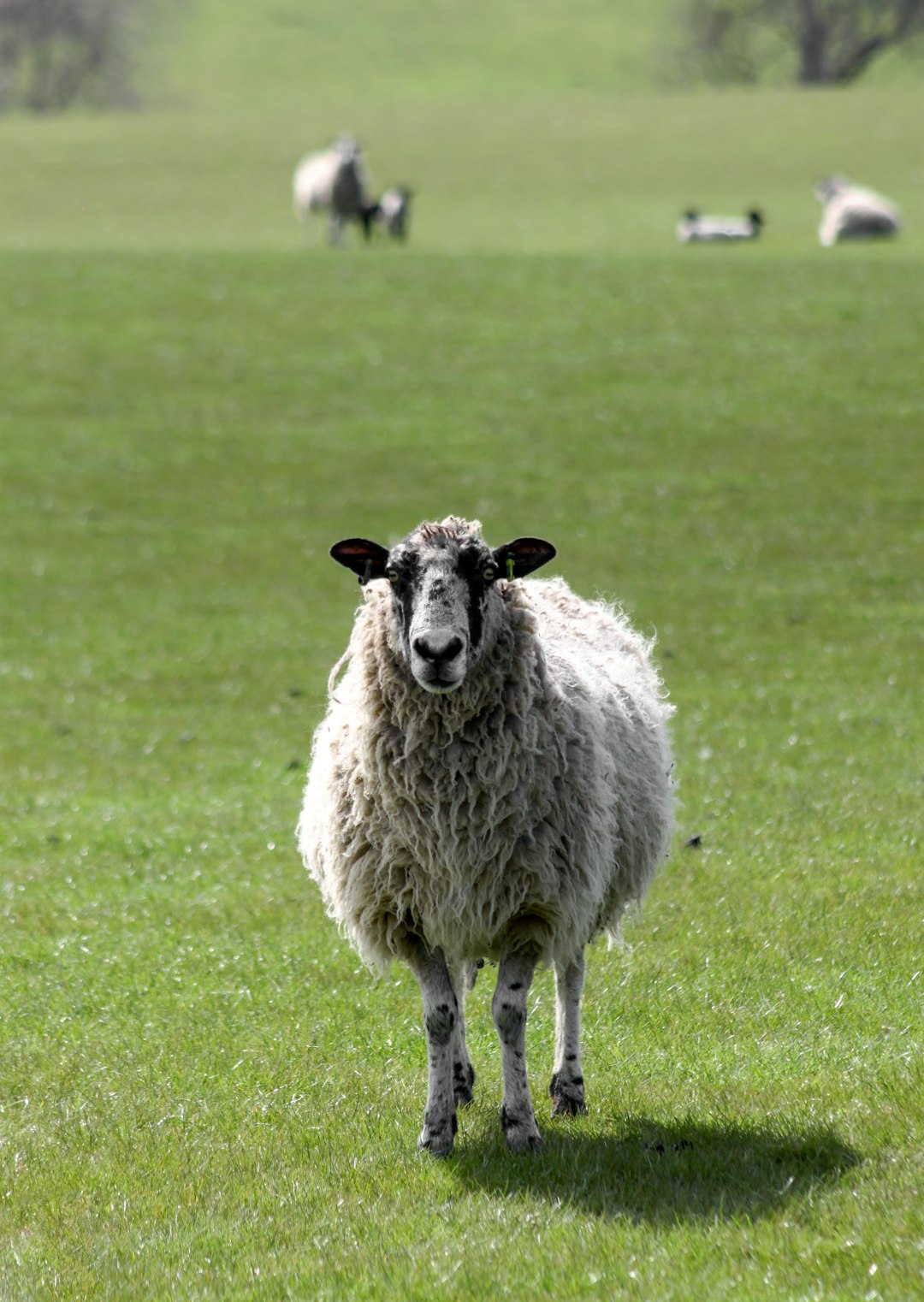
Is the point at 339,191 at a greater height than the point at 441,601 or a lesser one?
greater

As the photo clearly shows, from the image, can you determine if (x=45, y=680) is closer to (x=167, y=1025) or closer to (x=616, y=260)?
(x=167, y=1025)

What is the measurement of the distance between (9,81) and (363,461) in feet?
283

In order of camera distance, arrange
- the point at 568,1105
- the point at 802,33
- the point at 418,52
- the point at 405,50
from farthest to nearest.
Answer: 1. the point at 405,50
2. the point at 418,52
3. the point at 802,33
4. the point at 568,1105

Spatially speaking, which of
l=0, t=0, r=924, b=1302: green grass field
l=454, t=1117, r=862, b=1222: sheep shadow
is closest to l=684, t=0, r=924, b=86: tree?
l=0, t=0, r=924, b=1302: green grass field

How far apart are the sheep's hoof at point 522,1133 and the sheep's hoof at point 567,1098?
54cm

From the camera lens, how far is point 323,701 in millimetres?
16859

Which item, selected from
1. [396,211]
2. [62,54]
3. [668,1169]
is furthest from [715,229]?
[62,54]

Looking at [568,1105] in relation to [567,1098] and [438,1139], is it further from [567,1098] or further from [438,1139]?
[438,1139]

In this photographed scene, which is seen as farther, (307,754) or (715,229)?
(715,229)

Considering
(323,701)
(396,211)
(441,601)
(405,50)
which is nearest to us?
(441,601)

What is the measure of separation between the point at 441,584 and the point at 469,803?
3.16 ft

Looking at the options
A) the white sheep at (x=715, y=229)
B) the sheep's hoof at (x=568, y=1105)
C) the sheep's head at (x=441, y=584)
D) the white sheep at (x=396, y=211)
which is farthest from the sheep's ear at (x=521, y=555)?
the white sheep at (x=396, y=211)

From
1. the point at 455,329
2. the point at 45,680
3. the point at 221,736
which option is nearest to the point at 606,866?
Result: the point at 221,736

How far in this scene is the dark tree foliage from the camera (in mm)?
98875
